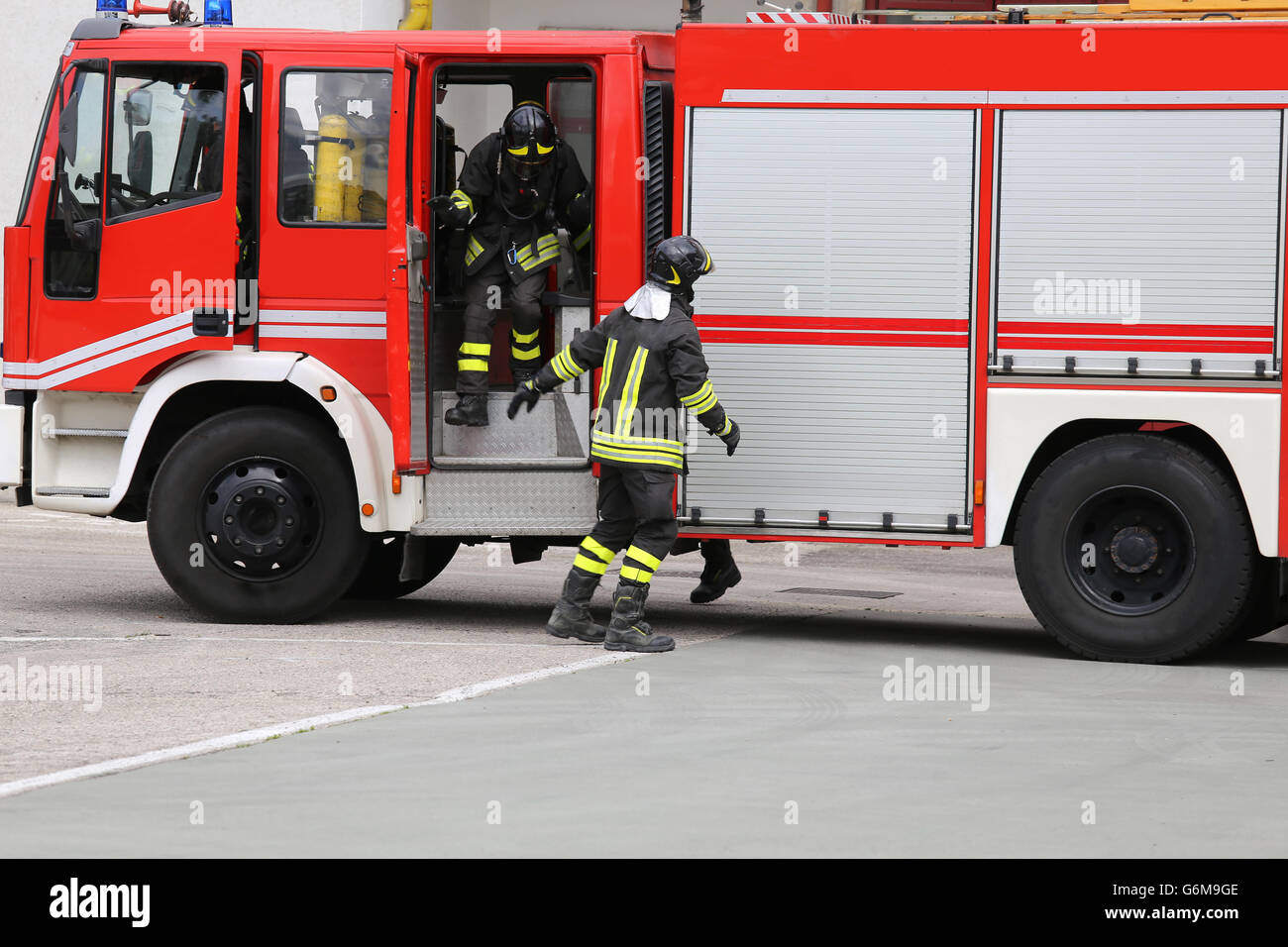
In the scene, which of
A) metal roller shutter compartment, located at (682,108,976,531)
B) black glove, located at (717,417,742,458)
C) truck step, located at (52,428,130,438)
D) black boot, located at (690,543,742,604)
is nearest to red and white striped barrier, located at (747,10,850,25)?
metal roller shutter compartment, located at (682,108,976,531)

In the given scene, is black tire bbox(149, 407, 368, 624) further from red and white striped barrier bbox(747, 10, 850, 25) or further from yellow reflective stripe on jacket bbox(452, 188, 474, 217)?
red and white striped barrier bbox(747, 10, 850, 25)

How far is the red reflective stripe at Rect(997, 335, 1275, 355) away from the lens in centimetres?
856

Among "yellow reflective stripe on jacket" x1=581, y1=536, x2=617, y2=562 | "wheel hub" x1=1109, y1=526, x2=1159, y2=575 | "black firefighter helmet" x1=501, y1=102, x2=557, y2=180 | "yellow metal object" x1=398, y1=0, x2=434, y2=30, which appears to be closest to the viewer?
"wheel hub" x1=1109, y1=526, x2=1159, y2=575

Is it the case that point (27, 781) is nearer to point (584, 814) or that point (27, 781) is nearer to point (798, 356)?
point (584, 814)

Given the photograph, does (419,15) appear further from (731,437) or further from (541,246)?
(731,437)

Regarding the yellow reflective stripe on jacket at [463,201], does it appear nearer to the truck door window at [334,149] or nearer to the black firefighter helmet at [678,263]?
the truck door window at [334,149]

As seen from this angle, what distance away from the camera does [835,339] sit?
902 centimetres

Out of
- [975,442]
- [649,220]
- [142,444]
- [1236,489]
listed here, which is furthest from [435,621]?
[1236,489]

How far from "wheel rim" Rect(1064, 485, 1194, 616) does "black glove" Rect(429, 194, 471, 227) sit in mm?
3392

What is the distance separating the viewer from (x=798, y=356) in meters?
9.06

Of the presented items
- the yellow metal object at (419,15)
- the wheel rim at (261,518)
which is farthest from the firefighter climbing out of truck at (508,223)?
the yellow metal object at (419,15)

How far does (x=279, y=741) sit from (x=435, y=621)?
3.57 meters

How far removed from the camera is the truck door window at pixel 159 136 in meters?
9.45

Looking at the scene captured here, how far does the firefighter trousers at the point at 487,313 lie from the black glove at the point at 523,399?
21 cm
